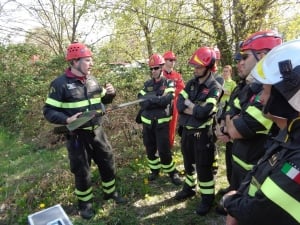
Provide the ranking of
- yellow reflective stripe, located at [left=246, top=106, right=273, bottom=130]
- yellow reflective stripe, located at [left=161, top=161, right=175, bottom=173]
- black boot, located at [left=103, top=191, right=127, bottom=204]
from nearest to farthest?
yellow reflective stripe, located at [left=246, top=106, right=273, bottom=130] → black boot, located at [left=103, top=191, right=127, bottom=204] → yellow reflective stripe, located at [left=161, top=161, right=175, bottom=173]

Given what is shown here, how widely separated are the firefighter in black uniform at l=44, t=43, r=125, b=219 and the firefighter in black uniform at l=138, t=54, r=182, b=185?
87 cm

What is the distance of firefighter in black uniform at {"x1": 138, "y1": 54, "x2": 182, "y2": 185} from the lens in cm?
503

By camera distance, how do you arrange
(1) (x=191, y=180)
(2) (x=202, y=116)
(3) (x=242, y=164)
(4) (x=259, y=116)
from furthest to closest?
(1) (x=191, y=180) < (2) (x=202, y=116) < (3) (x=242, y=164) < (4) (x=259, y=116)

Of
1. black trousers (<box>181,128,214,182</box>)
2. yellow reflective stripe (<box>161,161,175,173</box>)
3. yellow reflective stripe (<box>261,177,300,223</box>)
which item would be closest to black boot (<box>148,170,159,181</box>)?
yellow reflective stripe (<box>161,161,175,173</box>)

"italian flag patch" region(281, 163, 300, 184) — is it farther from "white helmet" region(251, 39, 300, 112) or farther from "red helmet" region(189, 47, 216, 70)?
"red helmet" region(189, 47, 216, 70)

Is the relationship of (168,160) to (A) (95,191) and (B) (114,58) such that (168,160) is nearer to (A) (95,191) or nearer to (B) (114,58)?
(A) (95,191)

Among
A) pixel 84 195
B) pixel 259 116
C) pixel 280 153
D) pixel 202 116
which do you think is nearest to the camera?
pixel 280 153

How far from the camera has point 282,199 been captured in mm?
1567

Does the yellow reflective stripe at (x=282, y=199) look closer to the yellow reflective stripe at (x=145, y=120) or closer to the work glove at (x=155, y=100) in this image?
the work glove at (x=155, y=100)

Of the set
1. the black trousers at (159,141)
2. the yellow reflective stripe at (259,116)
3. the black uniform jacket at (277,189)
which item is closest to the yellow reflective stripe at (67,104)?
the black trousers at (159,141)

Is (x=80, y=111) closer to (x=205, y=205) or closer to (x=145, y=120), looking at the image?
(x=145, y=120)

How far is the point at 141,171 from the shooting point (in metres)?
5.62

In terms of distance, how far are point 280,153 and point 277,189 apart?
20 centimetres

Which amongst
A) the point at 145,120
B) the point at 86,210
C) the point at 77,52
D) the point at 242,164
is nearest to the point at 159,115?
the point at 145,120
